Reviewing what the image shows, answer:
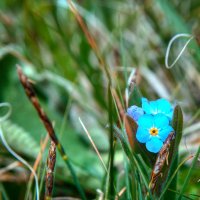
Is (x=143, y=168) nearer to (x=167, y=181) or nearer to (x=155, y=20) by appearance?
(x=167, y=181)

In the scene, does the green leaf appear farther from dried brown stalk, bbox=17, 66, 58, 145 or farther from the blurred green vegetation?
dried brown stalk, bbox=17, 66, 58, 145

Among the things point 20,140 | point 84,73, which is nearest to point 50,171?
point 20,140

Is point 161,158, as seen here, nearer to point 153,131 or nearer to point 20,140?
point 153,131

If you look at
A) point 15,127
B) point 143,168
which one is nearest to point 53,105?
point 15,127

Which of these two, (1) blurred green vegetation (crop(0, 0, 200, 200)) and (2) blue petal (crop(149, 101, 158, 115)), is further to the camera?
(1) blurred green vegetation (crop(0, 0, 200, 200))

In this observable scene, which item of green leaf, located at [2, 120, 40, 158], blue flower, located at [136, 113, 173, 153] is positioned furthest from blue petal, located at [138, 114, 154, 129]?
green leaf, located at [2, 120, 40, 158]

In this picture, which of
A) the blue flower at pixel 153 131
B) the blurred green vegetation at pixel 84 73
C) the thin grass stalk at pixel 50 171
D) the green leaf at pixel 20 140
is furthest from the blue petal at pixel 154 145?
the green leaf at pixel 20 140

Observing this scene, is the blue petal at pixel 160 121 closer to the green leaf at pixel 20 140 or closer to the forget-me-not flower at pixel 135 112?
the forget-me-not flower at pixel 135 112
